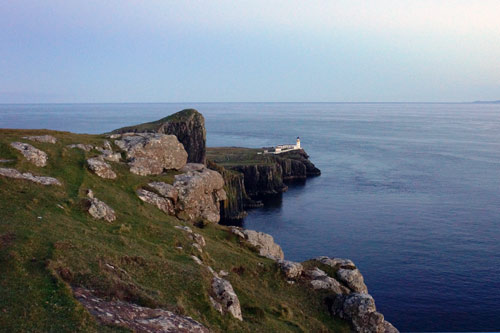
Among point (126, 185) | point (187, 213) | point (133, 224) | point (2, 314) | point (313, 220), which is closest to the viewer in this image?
point (2, 314)

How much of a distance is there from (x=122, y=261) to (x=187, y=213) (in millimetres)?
20785

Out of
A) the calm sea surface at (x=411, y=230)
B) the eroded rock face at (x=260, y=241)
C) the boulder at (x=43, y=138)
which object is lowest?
the calm sea surface at (x=411, y=230)

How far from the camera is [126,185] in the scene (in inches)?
1676

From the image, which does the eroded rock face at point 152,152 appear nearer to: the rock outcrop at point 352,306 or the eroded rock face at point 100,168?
the eroded rock face at point 100,168

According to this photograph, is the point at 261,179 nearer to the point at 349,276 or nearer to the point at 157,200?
the point at 157,200

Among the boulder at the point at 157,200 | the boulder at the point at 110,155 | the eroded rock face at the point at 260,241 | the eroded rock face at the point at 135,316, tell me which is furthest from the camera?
the boulder at the point at 110,155

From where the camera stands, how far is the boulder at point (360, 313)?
30.8m

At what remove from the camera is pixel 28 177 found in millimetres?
34750

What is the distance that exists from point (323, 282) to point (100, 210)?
19.8 m

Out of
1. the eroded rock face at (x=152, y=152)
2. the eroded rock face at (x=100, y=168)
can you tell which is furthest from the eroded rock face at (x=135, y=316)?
the eroded rock face at (x=152, y=152)

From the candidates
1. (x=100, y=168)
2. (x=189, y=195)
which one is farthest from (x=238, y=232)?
(x=100, y=168)

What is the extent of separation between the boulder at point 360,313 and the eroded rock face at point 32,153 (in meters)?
30.1

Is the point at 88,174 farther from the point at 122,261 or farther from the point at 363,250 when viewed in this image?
the point at 363,250

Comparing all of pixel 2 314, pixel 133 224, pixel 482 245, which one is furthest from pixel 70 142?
pixel 482 245
